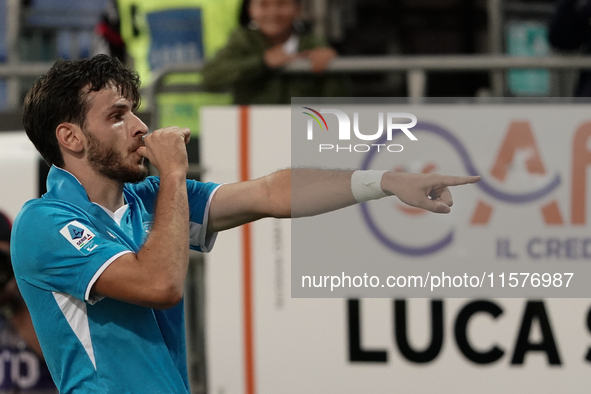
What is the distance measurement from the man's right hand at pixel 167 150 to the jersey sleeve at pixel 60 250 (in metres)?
0.29

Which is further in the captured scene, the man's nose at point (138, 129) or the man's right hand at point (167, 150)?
the man's nose at point (138, 129)

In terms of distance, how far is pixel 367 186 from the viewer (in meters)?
3.10

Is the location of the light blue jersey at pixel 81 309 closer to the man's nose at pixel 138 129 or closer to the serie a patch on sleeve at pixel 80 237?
the serie a patch on sleeve at pixel 80 237

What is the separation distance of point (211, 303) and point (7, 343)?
1198mm

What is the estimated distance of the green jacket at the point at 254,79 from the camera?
499cm

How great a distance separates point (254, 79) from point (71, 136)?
2357 mm

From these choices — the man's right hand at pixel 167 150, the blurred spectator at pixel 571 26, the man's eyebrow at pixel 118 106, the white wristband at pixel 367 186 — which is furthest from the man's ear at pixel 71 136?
the blurred spectator at pixel 571 26

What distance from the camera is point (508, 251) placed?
15.0 ft

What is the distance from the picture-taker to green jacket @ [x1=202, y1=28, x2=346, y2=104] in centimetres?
499

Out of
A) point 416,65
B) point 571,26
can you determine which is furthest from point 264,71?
point 571,26

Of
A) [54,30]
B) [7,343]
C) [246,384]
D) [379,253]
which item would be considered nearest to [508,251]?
[379,253]

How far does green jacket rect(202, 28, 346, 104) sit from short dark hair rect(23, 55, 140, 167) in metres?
2.14

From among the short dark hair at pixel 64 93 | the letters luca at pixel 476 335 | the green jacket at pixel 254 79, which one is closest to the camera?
the short dark hair at pixel 64 93

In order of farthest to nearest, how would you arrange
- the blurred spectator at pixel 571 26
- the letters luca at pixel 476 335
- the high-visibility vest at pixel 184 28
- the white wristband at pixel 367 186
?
the high-visibility vest at pixel 184 28 → the blurred spectator at pixel 571 26 → the letters luca at pixel 476 335 → the white wristband at pixel 367 186
